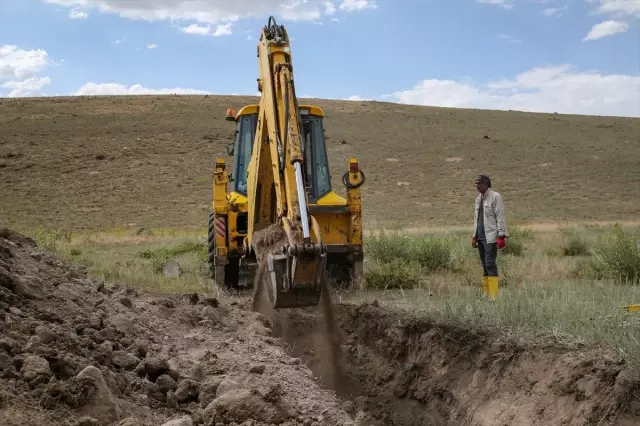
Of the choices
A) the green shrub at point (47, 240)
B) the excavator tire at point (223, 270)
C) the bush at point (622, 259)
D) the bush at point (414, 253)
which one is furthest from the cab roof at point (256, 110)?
the bush at point (622, 259)

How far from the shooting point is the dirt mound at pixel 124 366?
3893 millimetres

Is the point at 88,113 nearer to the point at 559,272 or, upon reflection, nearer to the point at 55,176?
the point at 55,176

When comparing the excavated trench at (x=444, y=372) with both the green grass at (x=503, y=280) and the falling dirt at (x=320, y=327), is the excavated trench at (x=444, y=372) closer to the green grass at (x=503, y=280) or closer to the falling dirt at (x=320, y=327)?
the falling dirt at (x=320, y=327)

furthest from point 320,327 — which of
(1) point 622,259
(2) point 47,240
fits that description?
(2) point 47,240

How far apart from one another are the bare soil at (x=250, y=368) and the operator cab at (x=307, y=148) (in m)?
3.12

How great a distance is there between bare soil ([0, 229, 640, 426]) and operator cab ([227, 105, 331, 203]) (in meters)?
3.12

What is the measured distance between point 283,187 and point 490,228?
3429 mm

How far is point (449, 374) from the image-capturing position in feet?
22.4

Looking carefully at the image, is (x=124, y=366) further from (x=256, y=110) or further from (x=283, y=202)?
(x=256, y=110)

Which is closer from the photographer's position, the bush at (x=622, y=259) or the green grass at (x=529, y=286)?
the green grass at (x=529, y=286)

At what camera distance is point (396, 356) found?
7.86 meters

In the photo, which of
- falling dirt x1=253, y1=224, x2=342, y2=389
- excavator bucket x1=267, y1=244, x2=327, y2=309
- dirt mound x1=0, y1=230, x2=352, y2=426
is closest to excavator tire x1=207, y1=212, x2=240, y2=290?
falling dirt x1=253, y1=224, x2=342, y2=389

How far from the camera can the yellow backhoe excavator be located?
6.82 meters

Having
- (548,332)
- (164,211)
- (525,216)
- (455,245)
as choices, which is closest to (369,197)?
(525,216)
